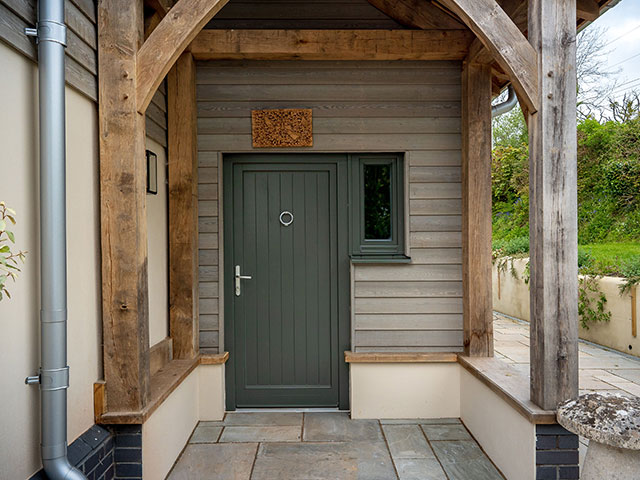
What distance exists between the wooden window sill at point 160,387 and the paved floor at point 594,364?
2310 mm

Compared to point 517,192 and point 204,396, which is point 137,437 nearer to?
point 204,396

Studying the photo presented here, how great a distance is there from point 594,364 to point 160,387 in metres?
4.10

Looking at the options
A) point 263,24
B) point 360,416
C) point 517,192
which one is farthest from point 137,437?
point 517,192

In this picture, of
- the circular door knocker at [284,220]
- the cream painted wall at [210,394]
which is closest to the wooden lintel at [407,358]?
the cream painted wall at [210,394]

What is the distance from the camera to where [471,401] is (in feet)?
10.6

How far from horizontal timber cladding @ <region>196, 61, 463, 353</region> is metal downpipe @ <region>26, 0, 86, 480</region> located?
1717mm

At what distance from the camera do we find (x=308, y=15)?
3.54 m

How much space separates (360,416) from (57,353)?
229 cm

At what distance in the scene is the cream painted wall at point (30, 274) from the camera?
1656 mm

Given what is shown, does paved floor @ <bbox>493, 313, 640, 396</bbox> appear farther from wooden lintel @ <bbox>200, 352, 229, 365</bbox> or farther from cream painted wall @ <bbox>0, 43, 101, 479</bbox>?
cream painted wall @ <bbox>0, 43, 101, 479</bbox>

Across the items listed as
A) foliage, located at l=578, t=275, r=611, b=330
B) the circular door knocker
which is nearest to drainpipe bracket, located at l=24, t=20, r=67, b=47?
the circular door knocker

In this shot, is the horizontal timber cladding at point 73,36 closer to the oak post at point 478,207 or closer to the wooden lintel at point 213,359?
the wooden lintel at point 213,359

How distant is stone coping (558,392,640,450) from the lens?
69.0 inches

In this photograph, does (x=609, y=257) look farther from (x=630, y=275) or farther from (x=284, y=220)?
(x=284, y=220)
